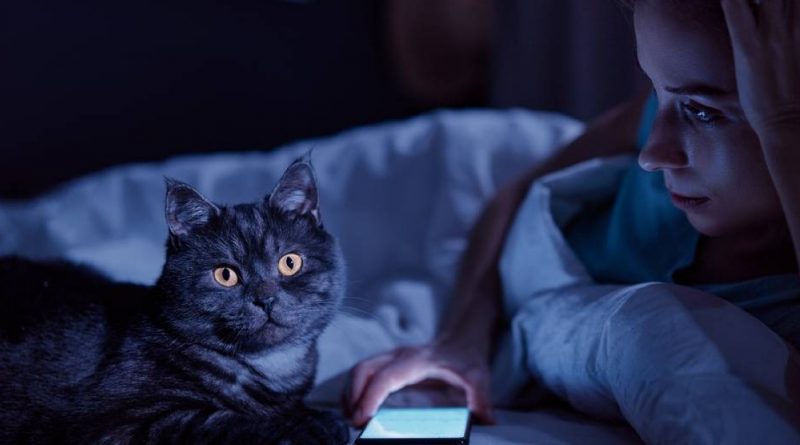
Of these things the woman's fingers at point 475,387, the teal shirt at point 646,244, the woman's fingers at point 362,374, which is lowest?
the woman's fingers at point 475,387

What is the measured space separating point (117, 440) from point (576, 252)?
2.26 ft

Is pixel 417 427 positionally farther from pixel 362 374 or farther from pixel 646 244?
pixel 646 244

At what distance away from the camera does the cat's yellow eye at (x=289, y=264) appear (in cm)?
71

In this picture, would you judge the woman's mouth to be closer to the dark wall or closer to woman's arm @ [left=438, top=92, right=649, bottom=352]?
woman's arm @ [left=438, top=92, right=649, bottom=352]

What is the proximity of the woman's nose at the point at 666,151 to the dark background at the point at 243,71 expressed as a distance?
1.27m

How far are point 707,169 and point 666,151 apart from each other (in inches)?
1.8

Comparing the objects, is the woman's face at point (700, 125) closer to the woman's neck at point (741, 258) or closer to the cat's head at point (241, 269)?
the woman's neck at point (741, 258)

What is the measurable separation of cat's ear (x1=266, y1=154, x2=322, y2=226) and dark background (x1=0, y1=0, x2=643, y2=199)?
1.41 meters

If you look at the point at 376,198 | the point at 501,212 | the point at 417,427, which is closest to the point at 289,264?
the point at 417,427

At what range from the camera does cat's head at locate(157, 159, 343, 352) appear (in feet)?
2.24

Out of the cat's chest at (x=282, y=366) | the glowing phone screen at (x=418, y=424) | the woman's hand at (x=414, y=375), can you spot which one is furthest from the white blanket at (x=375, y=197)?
the cat's chest at (x=282, y=366)

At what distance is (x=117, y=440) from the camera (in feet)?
2.14

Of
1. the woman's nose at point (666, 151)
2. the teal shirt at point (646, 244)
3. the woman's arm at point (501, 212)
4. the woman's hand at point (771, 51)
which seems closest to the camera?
the woman's hand at point (771, 51)

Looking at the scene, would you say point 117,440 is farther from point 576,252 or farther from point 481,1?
point 481,1
